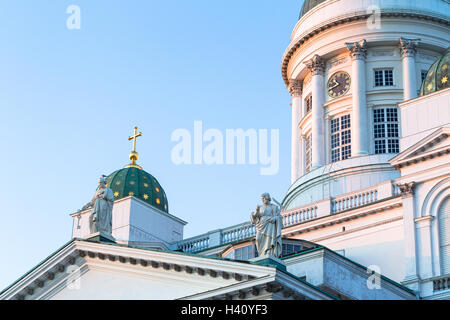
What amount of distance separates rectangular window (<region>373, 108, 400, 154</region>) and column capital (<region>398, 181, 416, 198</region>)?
465 inches

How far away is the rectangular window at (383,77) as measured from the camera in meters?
56.3

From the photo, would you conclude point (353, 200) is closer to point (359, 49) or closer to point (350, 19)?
point (359, 49)

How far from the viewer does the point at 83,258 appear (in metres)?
36.3

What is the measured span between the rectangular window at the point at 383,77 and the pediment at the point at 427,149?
14983mm

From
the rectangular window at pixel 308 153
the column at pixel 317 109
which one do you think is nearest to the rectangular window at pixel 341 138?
the column at pixel 317 109

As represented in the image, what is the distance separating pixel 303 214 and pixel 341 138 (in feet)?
26.4

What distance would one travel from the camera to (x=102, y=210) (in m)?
36.6

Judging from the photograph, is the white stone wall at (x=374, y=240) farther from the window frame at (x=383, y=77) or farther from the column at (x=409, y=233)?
the window frame at (x=383, y=77)

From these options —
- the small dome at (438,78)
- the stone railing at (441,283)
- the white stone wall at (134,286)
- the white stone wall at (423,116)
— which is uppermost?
the small dome at (438,78)

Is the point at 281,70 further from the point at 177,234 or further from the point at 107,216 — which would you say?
the point at 107,216

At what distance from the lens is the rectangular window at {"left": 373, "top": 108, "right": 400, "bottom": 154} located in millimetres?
53719

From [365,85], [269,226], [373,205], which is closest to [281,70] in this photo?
[365,85]

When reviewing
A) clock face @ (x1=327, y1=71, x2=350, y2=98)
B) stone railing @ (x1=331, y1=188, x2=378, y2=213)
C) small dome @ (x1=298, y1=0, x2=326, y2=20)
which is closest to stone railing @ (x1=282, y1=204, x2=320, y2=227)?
stone railing @ (x1=331, y1=188, x2=378, y2=213)
